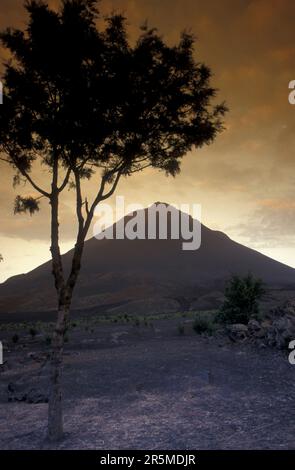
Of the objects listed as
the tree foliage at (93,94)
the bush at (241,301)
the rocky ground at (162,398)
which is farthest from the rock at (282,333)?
the tree foliage at (93,94)

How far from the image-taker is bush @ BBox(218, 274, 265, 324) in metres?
28.3

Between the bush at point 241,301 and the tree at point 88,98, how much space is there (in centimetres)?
1864

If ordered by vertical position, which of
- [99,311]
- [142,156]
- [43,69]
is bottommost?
[99,311]

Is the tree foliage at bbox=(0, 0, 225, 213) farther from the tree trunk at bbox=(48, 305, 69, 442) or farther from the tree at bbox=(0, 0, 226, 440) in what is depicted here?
the tree trunk at bbox=(48, 305, 69, 442)

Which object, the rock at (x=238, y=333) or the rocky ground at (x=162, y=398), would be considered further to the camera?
the rock at (x=238, y=333)

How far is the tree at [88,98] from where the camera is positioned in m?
10.8

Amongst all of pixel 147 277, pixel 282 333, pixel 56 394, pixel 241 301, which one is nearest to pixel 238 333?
pixel 282 333

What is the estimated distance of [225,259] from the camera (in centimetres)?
16788

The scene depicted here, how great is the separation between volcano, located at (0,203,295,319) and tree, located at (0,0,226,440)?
57754mm

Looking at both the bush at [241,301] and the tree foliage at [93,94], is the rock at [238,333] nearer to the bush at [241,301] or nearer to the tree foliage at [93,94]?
the bush at [241,301]

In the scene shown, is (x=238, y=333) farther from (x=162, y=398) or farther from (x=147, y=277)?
(x=147, y=277)

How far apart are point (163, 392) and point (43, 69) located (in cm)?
1100
